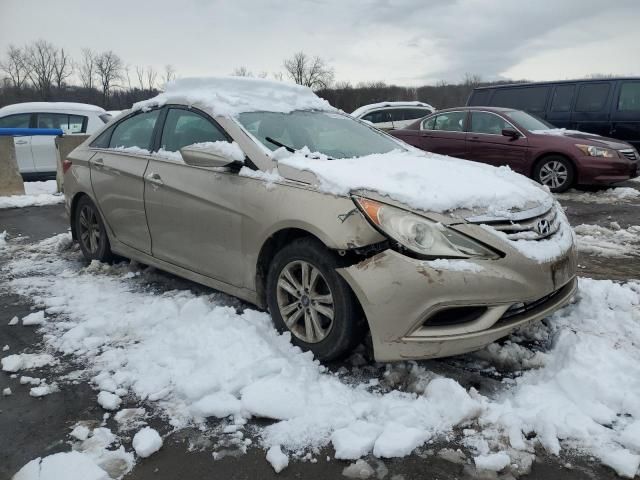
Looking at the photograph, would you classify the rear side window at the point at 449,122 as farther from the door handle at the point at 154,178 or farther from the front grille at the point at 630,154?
the door handle at the point at 154,178

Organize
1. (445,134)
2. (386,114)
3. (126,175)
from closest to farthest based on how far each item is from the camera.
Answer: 1. (126,175)
2. (445,134)
3. (386,114)

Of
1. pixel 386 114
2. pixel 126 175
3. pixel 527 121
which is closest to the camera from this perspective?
pixel 126 175

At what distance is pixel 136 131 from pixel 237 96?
1.12 m

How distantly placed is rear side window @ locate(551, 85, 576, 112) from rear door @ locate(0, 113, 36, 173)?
1048 cm

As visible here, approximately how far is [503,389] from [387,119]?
1323 cm

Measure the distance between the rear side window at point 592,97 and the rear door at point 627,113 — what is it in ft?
0.72

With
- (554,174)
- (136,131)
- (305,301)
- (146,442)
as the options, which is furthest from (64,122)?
(146,442)

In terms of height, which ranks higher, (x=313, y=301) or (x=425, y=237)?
(x=425, y=237)

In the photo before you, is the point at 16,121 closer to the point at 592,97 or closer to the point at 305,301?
Answer: the point at 305,301

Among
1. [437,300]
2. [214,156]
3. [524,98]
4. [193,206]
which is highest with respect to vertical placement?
[524,98]

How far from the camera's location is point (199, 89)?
4.35 m

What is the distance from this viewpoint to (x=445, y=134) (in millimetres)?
10312

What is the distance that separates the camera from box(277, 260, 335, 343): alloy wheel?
3090 millimetres

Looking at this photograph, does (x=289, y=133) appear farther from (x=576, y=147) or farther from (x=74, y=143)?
(x=74, y=143)
